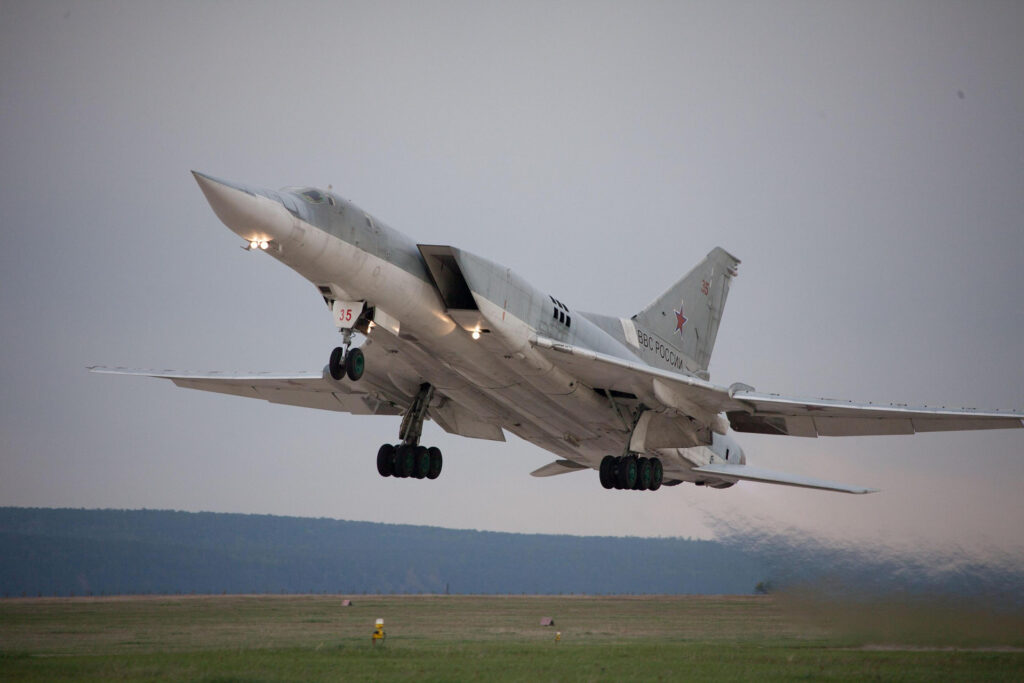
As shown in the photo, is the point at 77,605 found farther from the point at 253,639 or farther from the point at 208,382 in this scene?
the point at 208,382

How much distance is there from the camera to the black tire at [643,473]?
20.1 m

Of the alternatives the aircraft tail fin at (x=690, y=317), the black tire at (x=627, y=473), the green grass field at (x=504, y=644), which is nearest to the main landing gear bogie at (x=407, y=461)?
the black tire at (x=627, y=473)

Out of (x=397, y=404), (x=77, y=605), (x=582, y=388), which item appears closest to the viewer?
(x=582, y=388)

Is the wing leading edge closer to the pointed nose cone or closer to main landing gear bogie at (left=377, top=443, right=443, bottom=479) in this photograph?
main landing gear bogie at (left=377, top=443, right=443, bottom=479)

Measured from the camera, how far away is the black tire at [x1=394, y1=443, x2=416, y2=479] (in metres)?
19.4

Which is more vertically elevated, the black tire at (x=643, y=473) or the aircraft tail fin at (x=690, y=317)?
the aircraft tail fin at (x=690, y=317)

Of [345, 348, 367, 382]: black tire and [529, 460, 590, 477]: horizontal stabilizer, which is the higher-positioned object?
[345, 348, 367, 382]: black tire

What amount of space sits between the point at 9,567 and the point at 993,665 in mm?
40061

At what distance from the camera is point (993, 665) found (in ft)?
67.3

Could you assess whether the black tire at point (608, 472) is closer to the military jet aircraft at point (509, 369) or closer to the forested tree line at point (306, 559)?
the military jet aircraft at point (509, 369)

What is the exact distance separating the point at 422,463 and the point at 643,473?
4107 millimetres

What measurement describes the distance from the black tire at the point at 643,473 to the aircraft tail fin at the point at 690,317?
104 inches

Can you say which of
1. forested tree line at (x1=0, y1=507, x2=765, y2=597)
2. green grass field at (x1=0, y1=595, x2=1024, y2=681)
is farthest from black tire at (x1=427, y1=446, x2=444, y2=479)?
forested tree line at (x1=0, y1=507, x2=765, y2=597)

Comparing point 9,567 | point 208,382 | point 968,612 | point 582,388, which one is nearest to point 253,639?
point 208,382
